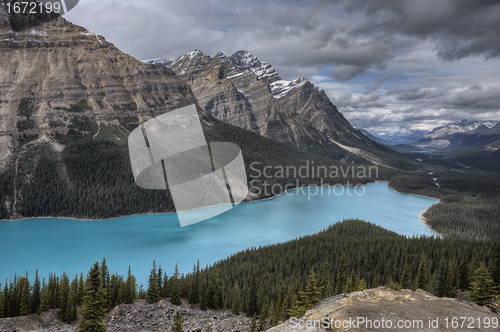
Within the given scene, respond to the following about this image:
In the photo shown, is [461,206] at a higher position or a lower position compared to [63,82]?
lower

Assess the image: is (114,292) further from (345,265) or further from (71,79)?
(71,79)

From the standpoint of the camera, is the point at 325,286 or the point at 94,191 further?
the point at 94,191

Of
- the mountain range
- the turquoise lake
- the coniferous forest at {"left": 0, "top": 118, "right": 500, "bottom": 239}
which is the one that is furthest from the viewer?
the mountain range

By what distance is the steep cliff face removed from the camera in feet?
379

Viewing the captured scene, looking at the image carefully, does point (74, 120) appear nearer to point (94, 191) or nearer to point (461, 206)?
point (94, 191)

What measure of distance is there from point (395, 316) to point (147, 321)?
83.3 feet

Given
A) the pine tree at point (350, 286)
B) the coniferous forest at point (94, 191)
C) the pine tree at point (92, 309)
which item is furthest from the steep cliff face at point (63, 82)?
the pine tree at point (350, 286)

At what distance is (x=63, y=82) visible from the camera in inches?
5241

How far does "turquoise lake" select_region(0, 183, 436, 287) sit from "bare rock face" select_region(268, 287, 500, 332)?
43112mm

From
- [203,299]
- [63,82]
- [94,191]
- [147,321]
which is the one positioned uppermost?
[63,82]

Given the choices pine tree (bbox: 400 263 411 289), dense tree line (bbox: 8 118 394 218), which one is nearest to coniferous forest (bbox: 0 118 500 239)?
dense tree line (bbox: 8 118 394 218)

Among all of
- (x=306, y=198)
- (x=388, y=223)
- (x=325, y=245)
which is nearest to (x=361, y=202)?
(x=306, y=198)

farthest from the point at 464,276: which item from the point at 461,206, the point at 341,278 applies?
the point at 461,206

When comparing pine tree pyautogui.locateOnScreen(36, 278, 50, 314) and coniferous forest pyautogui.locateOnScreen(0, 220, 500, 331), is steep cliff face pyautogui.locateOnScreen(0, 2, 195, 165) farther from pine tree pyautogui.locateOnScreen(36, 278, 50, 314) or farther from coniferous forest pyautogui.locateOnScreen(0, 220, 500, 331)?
coniferous forest pyautogui.locateOnScreen(0, 220, 500, 331)
